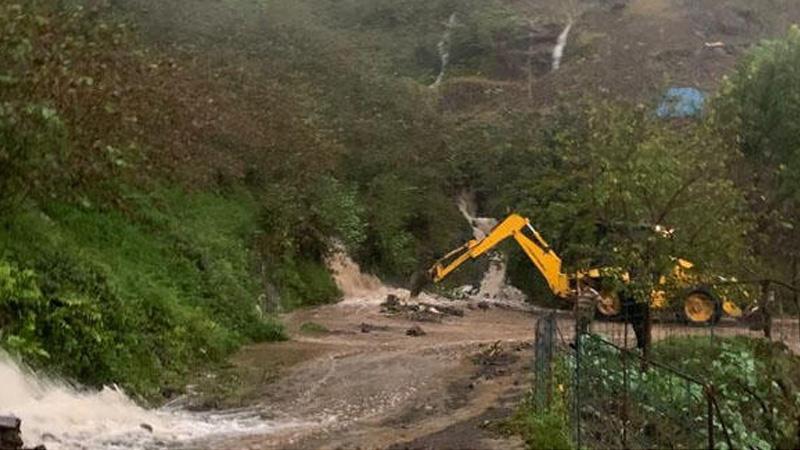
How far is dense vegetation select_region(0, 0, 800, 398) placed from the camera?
47.6 feet

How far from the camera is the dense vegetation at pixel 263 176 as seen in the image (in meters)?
14.5

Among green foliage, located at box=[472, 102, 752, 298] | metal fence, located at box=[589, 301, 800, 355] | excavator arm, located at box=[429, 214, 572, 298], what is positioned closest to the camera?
green foliage, located at box=[472, 102, 752, 298]

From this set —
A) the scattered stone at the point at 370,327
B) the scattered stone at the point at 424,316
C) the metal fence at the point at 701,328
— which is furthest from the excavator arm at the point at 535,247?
the scattered stone at the point at 370,327

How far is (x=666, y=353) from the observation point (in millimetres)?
17250

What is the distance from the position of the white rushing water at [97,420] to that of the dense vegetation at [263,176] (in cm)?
A: 51

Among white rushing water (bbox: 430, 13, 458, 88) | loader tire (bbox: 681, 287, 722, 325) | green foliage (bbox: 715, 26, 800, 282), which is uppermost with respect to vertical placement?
white rushing water (bbox: 430, 13, 458, 88)

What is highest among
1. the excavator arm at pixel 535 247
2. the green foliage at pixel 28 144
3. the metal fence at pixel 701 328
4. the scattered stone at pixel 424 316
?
the green foliage at pixel 28 144

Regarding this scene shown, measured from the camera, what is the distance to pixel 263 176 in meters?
27.3

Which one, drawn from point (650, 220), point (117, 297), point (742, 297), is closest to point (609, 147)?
point (650, 220)

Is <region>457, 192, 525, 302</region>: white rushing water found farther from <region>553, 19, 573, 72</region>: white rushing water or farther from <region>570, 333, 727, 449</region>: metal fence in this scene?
<region>553, 19, 573, 72</region>: white rushing water

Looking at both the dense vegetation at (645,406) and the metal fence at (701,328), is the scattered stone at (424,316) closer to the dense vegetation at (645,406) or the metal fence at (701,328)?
the metal fence at (701,328)

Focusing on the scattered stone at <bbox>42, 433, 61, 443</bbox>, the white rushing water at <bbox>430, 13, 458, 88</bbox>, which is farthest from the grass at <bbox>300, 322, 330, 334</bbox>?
the white rushing water at <bbox>430, 13, 458, 88</bbox>

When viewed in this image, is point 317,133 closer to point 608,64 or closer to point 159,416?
point 159,416

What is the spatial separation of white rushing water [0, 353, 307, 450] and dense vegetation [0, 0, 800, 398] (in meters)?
0.51
